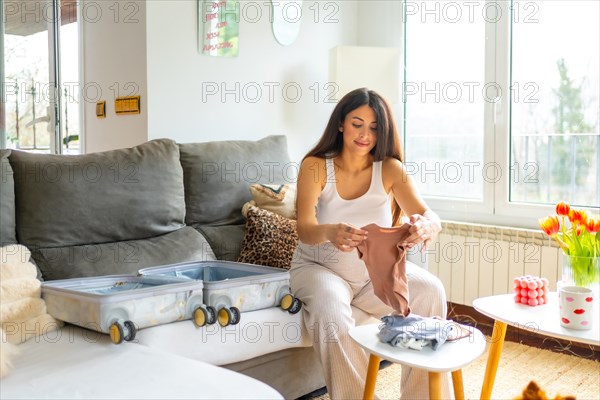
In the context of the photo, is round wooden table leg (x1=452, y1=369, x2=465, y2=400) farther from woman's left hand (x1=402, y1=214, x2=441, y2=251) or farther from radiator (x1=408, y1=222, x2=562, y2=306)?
radiator (x1=408, y1=222, x2=562, y2=306)

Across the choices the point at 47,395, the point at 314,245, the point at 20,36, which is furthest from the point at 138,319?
the point at 20,36

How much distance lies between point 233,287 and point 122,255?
51 centimetres

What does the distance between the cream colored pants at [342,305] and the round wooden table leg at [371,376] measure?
103 millimetres

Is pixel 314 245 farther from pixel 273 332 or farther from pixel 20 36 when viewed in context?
pixel 20 36

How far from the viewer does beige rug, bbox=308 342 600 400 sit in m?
2.47

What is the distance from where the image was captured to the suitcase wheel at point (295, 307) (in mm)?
2145

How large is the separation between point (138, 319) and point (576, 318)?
4.13 ft

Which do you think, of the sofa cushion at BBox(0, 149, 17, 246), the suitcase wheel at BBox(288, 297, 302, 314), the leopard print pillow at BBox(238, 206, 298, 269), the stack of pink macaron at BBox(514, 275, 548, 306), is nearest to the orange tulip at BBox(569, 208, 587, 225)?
the stack of pink macaron at BBox(514, 275, 548, 306)

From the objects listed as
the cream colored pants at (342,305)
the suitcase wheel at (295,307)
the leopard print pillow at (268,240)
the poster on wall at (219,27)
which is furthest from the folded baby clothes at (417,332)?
the poster on wall at (219,27)

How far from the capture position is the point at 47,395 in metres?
1.43

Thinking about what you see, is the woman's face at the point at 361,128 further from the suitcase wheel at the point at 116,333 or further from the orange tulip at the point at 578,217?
the suitcase wheel at the point at 116,333

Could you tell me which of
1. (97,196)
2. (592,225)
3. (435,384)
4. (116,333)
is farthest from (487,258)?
(116,333)

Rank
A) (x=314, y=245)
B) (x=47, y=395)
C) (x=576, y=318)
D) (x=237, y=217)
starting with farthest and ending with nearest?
(x=237, y=217) → (x=314, y=245) → (x=576, y=318) → (x=47, y=395)

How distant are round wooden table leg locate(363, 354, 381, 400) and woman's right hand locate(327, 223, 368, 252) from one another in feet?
1.09
